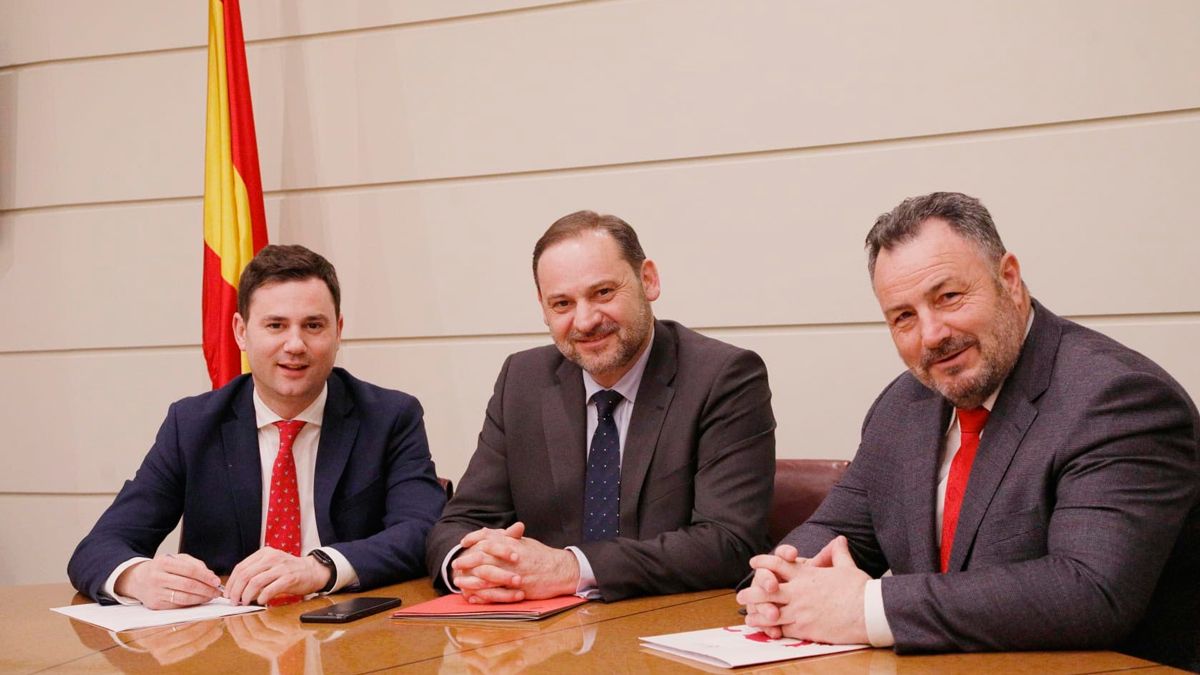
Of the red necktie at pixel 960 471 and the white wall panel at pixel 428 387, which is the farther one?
the white wall panel at pixel 428 387

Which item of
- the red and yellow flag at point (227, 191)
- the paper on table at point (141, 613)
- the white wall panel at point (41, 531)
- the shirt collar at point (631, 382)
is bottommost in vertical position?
the white wall panel at point (41, 531)

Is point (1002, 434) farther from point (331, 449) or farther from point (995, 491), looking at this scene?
point (331, 449)

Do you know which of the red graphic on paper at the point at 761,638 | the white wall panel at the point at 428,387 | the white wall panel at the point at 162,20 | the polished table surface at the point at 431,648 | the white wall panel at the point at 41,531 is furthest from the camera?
the white wall panel at the point at 41,531

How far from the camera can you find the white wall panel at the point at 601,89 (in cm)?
325

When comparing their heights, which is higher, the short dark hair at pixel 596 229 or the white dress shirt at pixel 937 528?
the short dark hair at pixel 596 229

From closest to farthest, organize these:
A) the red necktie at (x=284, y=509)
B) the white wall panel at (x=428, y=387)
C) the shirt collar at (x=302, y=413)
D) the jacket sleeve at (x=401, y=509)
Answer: the jacket sleeve at (x=401, y=509) → the red necktie at (x=284, y=509) → the shirt collar at (x=302, y=413) → the white wall panel at (x=428, y=387)

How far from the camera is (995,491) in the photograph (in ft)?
6.31

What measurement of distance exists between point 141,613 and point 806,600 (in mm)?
1363

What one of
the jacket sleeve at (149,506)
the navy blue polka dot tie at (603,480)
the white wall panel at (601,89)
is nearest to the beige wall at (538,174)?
the white wall panel at (601,89)

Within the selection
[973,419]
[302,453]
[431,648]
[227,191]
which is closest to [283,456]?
[302,453]

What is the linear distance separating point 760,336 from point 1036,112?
1.03m

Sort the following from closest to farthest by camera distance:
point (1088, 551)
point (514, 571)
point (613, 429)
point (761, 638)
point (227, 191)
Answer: point (1088, 551), point (761, 638), point (514, 571), point (613, 429), point (227, 191)

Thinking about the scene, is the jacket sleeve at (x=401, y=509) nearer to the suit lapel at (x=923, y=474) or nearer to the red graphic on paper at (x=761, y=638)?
the red graphic on paper at (x=761, y=638)

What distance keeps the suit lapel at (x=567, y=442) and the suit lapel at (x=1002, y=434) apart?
0.98 metres
